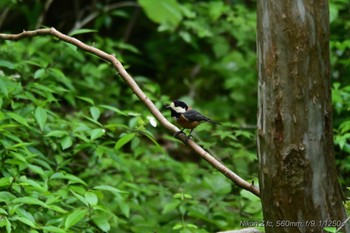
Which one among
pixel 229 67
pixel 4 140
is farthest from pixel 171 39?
pixel 4 140

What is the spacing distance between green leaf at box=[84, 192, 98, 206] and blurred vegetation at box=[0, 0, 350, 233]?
1cm

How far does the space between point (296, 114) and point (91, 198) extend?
4.23 feet

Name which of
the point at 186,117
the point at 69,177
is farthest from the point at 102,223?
the point at 186,117

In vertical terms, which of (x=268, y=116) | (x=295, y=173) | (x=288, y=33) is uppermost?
(x=288, y=33)

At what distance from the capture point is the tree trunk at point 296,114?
2.89m

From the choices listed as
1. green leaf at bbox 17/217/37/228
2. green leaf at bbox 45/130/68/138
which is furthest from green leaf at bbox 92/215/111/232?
green leaf at bbox 45/130/68/138

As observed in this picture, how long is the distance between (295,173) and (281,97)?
15.6 inches

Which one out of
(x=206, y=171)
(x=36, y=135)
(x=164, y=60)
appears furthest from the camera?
(x=164, y=60)

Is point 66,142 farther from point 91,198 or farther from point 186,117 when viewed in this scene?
point 186,117

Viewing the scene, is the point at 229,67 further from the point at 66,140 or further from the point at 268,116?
the point at 268,116

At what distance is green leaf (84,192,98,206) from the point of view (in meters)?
3.34

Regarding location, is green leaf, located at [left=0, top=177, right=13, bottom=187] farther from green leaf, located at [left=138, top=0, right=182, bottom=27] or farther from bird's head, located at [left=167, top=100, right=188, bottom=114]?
green leaf, located at [left=138, top=0, right=182, bottom=27]

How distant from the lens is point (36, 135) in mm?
4438

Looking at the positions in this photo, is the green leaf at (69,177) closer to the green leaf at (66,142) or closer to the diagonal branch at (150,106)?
the green leaf at (66,142)
